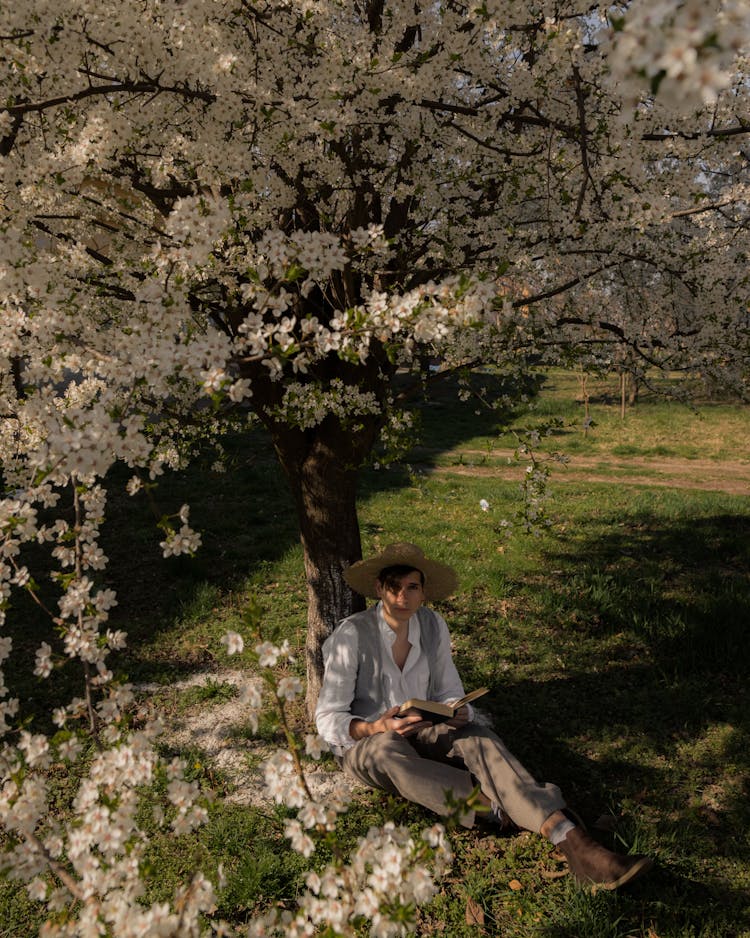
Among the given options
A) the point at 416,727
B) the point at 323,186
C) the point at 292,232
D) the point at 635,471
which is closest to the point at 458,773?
the point at 416,727

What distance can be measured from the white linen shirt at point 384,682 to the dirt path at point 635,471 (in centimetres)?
841

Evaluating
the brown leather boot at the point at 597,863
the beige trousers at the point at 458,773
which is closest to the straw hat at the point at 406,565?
the beige trousers at the point at 458,773

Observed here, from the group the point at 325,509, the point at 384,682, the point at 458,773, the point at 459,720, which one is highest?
the point at 325,509

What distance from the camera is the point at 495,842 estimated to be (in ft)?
13.0

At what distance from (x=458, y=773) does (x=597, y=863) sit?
0.76 meters

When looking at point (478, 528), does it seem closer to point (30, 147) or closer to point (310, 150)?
point (310, 150)

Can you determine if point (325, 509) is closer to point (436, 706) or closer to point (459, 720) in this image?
point (459, 720)

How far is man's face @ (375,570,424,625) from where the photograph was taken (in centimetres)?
419

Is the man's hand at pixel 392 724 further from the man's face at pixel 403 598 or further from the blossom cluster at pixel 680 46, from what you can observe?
the blossom cluster at pixel 680 46

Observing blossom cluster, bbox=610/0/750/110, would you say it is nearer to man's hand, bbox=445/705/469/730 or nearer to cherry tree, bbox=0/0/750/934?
cherry tree, bbox=0/0/750/934

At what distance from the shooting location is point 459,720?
4.00 metres

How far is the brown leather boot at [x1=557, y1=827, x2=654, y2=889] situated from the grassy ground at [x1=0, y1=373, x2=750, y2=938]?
9 cm

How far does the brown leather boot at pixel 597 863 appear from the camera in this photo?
3314 mm

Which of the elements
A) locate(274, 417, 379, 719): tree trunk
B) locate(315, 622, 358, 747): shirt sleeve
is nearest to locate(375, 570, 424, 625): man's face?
locate(315, 622, 358, 747): shirt sleeve
